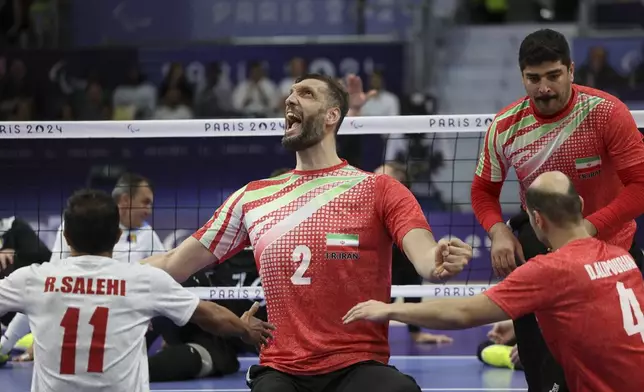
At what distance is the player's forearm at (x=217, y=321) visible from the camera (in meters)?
5.49

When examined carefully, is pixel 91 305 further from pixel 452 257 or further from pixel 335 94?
pixel 335 94

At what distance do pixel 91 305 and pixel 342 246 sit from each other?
1290 millimetres

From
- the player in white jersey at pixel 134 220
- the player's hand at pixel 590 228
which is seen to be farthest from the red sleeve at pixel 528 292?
the player in white jersey at pixel 134 220

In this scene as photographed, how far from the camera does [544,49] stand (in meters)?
5.91

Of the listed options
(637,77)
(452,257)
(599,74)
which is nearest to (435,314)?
(452,257)

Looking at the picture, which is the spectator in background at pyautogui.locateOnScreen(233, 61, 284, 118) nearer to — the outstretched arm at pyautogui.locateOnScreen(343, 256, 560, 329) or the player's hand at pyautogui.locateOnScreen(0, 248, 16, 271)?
the player's hand at pyautogui.locateOnScreen(0, 248, 16, 271)

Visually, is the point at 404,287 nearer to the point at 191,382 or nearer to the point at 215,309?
the point at 191,382

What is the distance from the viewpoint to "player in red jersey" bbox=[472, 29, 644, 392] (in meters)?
5.96

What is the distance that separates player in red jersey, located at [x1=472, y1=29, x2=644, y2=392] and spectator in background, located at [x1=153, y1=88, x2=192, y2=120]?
12030mm

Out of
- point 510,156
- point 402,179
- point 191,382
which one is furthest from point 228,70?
point 510,156

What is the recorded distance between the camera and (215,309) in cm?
554

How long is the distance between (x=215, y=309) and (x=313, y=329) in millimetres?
532

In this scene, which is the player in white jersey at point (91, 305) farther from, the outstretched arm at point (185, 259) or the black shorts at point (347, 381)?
the outstretched arm at point (185, 259)

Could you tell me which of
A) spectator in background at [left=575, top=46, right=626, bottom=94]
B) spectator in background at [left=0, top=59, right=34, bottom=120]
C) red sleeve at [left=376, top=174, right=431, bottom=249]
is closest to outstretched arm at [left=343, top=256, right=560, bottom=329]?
red sleeve at [left=376, top=174, right=431, bottom=249]
